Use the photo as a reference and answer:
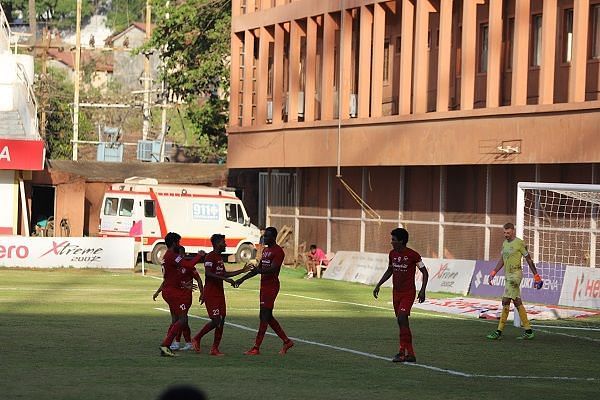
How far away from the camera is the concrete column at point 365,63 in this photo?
1800 inches

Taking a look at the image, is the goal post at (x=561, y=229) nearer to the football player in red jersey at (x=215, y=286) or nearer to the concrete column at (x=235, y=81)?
the football player in red jersey at (x=215, y=286)

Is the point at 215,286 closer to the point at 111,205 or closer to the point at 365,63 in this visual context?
the point at 365,63

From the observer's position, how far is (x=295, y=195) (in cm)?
5284

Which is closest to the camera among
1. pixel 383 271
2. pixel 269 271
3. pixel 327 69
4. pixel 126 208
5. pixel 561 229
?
pixel 269 271

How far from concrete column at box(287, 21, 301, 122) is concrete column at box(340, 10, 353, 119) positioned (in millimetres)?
3218

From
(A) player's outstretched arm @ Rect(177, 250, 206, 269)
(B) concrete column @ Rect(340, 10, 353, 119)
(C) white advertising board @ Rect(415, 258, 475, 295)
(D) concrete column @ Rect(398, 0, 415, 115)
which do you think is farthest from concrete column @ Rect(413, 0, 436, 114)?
(A) player's outstretched arm @ Rect(177, 250, 206, 269)

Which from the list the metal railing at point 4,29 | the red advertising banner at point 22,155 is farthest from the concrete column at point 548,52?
the metal railing at point 4,29

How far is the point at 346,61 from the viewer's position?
46.6 metres

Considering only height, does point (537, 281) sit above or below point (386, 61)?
below

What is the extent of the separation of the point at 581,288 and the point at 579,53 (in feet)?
22.4

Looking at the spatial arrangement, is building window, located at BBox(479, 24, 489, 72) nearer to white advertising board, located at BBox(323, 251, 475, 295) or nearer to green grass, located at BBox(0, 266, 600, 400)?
white advertising board, located at BBox(323, 251, 475, 295)

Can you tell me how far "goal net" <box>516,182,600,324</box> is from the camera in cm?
3247

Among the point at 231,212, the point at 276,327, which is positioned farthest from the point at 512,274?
the point at 231,212

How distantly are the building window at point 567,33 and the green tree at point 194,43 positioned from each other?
24286mm
